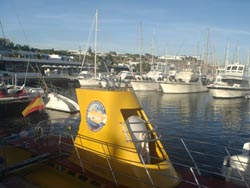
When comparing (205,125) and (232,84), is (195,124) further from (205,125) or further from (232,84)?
(232,84)

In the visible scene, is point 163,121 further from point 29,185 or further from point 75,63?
point 75,63

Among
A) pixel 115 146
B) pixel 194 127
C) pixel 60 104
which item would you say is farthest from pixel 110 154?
pixel 60 104

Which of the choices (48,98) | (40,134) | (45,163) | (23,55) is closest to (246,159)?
(45,163)

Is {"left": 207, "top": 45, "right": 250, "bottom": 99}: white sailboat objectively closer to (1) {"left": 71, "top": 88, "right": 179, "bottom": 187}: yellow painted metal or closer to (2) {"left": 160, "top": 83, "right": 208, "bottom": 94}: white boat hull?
(2) {"left": 160, "top": 83, "right": 208, "bottom": 94}: white boat hull

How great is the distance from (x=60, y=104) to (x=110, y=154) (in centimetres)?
2921

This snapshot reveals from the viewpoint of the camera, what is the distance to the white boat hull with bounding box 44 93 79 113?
120ft

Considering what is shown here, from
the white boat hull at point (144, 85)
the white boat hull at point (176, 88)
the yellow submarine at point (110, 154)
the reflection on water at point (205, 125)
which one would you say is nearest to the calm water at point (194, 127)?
the reflection on water at point (205, 125)

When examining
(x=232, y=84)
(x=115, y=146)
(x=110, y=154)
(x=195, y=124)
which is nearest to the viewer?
(x=115, y=146)

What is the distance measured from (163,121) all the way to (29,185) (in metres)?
25.0

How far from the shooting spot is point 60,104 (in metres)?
37.1

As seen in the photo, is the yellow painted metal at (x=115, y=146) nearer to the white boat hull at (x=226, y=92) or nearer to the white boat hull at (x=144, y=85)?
the white boat hull at (x=226, y=92)

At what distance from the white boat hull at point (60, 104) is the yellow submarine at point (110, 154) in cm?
2666

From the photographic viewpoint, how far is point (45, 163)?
10070mm

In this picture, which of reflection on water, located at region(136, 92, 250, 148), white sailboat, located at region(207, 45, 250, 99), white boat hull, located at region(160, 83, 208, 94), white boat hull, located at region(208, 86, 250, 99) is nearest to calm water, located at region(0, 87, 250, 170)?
reflection on water, located at region(136, 92, 250, 148)
